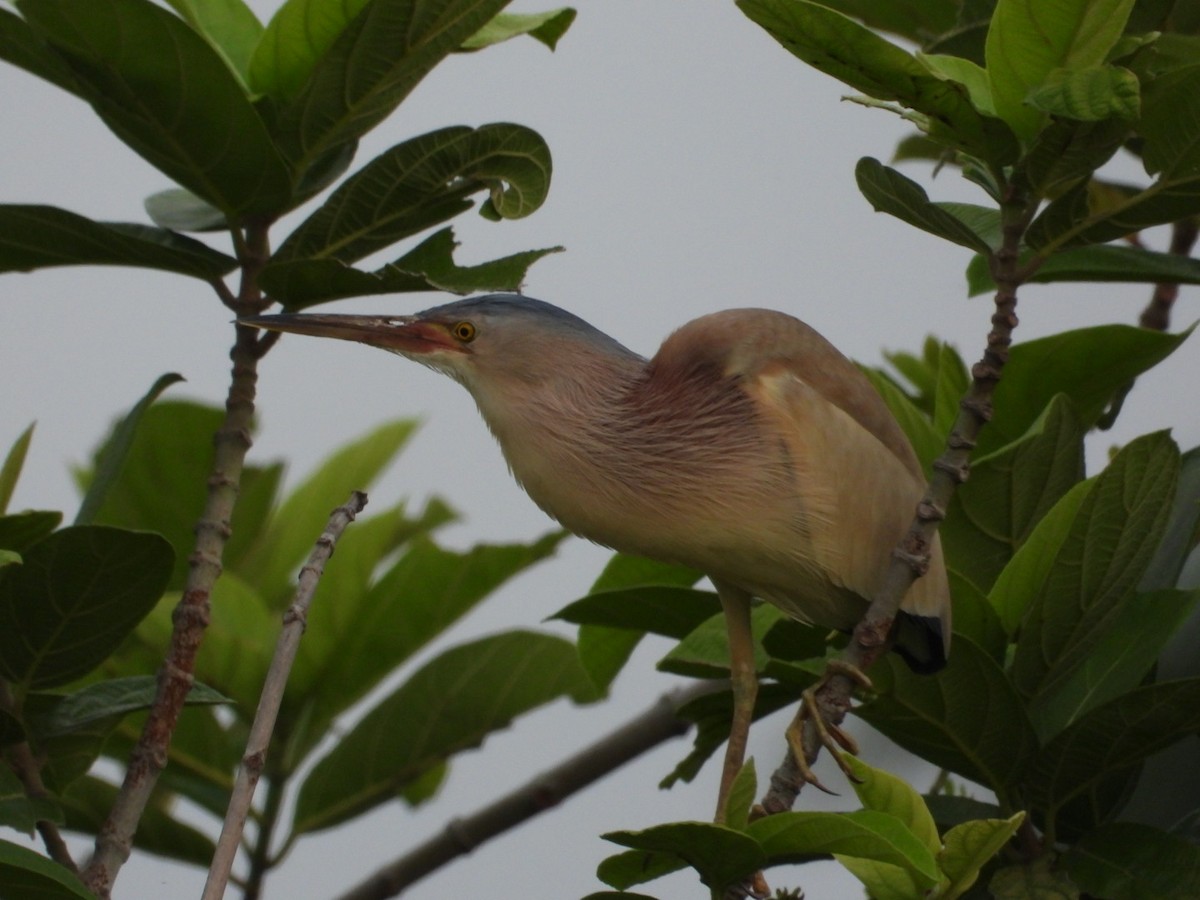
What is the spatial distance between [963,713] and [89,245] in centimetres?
103

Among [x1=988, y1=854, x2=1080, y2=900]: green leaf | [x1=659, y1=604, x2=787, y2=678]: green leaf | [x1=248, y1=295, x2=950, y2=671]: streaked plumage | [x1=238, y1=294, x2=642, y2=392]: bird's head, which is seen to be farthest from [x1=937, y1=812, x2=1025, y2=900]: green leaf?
[x1=238, y1=294, x2=642, y2=392]: bird's head

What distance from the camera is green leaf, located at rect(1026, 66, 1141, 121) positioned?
50.7 inches

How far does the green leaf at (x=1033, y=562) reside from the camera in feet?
5.45

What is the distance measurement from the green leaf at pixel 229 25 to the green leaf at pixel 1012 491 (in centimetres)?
94

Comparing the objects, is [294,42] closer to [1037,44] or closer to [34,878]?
[1037,44]

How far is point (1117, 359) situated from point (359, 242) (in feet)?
2.89

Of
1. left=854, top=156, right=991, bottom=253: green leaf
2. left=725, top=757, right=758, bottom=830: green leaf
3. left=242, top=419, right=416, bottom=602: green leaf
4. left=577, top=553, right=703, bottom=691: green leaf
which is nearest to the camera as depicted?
left=725, top=757, right=758, bottom=830: green leaf

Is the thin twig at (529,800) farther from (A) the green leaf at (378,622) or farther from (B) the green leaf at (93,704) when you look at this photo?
(B) the green leaf at (93,704)

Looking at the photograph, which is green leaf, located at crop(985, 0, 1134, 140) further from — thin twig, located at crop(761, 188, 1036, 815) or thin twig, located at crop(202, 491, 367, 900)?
thin twig, located at crop(202, 491, 367, 900)

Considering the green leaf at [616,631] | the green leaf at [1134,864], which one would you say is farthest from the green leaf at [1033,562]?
the green leaf at [616,631]

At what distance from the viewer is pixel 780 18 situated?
1365mm

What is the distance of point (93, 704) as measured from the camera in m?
1.58

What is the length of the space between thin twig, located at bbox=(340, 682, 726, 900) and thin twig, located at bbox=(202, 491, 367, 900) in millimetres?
1146

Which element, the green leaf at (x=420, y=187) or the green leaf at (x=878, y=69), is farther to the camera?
the green leaf at (x=420, y=187)
